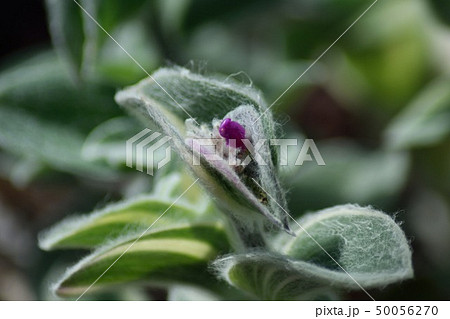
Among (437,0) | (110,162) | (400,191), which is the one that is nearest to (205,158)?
(110,162)

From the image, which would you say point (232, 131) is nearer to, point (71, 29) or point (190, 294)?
point (190, 294)

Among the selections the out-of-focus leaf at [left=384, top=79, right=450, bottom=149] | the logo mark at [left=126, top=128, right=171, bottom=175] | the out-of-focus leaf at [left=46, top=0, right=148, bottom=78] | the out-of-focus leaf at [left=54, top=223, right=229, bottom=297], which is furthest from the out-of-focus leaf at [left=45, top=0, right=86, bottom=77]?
the out-of-focus leaf at [left=384, top=79, right=450, bottom=149]

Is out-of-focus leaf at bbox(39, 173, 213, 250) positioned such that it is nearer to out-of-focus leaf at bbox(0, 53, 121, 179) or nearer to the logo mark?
the logo mark

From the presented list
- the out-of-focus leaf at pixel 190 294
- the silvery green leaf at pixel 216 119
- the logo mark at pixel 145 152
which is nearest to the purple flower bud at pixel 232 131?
the silvery green leaf at pixel 216 119

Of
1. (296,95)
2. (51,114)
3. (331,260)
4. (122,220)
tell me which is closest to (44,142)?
(51,114)

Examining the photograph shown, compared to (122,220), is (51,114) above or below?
above

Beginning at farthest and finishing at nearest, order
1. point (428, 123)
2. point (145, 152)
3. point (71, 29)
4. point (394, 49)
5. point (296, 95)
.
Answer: point (394, 49) < point (296, 95) < point (428, 123) < point (145, 152) < point (71, 29)

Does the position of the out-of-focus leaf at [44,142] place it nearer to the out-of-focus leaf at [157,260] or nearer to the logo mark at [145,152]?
the logo mark at [145,152]
